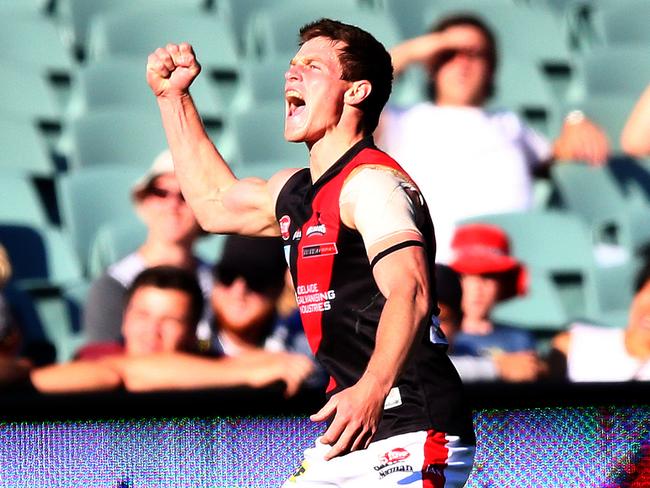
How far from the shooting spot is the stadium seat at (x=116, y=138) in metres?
5.86

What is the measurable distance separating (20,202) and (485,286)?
80.7 inches

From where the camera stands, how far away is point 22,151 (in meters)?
5.94

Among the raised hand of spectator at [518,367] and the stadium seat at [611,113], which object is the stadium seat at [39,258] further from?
the stadium seat at [611,113]

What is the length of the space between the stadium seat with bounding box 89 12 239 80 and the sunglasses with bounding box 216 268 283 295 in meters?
2.25

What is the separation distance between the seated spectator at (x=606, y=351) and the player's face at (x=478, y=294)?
373mm

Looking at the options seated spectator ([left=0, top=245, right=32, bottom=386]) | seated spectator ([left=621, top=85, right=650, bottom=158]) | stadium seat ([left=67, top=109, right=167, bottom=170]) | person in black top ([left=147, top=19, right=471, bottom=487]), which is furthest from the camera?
stadium seat ([left=67, top=109, right=167, bottom=170])

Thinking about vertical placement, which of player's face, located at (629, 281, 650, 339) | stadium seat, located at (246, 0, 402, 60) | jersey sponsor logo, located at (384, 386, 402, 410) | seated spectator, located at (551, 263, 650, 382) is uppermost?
stadium seat, located at (246, 0, 402, 60)

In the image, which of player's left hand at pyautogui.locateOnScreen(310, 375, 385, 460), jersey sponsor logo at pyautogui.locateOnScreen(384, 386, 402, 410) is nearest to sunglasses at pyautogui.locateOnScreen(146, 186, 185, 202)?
jersey sponsor logo at pyautogui.locateOnScreen(384, 386, 402, 410)

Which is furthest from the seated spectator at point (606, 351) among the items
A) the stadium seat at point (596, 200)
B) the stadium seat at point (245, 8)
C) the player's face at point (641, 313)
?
the stadium seat at point (245, 8)

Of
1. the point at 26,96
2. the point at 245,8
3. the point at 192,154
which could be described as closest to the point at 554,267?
the point at 245,8

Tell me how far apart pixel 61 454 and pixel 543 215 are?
10.6 ft

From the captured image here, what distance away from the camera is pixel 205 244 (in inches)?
211

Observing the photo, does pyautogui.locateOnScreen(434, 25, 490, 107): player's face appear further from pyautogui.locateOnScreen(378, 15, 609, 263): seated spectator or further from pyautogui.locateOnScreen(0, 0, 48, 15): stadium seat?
pyautogui.locateOnScreen(0, 0, 48, 15): stadium seat

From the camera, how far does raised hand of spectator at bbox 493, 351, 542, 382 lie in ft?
13.0
